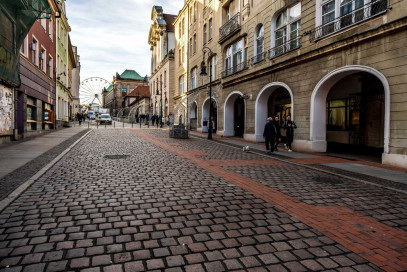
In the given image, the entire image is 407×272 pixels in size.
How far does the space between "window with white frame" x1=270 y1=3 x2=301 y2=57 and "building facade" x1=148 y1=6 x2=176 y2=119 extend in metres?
25.4

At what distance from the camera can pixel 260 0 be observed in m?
18.9

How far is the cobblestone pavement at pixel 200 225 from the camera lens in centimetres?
313

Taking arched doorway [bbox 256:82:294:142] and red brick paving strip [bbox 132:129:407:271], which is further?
arched doorway [bbox 256:82:294:142]

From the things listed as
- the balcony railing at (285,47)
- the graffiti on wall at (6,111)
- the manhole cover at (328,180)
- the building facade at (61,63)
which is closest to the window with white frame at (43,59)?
the building facade at (61,63)

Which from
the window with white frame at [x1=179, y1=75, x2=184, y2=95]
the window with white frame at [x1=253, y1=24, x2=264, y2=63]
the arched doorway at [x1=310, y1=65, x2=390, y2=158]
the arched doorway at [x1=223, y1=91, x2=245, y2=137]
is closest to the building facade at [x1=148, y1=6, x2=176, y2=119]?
the window with white frame at [x1=179, y1=75, x2=184, y2=95]

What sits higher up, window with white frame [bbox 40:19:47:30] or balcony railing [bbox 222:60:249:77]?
window with white frame [bbox 40:19:47:30]

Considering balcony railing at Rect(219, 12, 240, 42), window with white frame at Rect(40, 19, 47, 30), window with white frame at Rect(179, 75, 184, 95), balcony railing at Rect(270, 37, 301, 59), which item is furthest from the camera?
window with white frame at Rect(179, 75, 184, 95)

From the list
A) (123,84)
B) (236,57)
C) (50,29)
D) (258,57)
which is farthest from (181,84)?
(123,84)

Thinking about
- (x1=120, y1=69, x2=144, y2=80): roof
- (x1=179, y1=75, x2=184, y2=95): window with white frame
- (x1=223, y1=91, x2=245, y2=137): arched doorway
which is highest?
(x1=120, y1=69, x2=144, y2=80): roof

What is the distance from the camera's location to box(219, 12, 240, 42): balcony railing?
866 inches

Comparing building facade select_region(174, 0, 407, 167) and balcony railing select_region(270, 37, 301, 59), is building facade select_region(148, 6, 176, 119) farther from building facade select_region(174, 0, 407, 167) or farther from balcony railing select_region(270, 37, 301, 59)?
balcony railing select_region(270, 37, 301, 59)

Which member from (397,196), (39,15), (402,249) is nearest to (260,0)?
(39,15)

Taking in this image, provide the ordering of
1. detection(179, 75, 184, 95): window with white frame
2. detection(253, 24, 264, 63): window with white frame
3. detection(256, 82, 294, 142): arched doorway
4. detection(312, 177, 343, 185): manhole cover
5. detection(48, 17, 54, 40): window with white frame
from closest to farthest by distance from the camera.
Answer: detection(312, 177, 343, 185): manhole cover < detection(256, 82, 294, 142): arched doorway < detection(253, 24, 264, 63): window with white frame < detection(48, 17, 54, 40): window with white frame < detection(179, 75, 184, 95): window with white frame

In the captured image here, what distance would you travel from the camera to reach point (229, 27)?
922 inches
